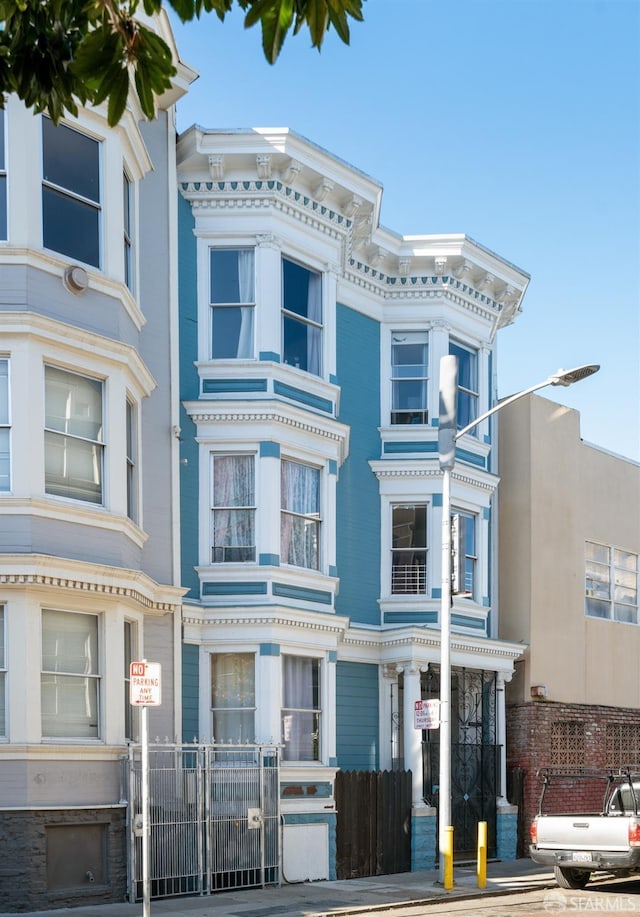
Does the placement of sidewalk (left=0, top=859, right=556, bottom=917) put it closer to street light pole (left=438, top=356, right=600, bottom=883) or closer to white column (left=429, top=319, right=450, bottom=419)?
street light pole (left=438, top=356, right=600, bottom=883)

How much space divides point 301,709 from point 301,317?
6147mm

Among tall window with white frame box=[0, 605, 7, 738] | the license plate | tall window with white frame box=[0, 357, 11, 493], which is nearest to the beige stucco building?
the license plate

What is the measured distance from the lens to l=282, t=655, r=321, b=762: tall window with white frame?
1897cm

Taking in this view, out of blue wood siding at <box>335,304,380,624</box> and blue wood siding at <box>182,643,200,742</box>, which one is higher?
blue wood siding at <box>335,304,380,624</box>

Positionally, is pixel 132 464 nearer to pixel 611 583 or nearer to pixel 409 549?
pixel 409 549

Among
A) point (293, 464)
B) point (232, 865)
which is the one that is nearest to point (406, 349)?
point (293, 464)

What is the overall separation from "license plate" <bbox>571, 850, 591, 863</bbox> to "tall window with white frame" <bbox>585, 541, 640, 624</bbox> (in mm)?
9452

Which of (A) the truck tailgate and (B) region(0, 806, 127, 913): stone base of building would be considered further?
(A) the truck tailgate

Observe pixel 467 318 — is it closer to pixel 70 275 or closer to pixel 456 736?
pixel 456 736

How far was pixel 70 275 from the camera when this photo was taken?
15.6 metres

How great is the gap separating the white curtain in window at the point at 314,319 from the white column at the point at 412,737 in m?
5.30

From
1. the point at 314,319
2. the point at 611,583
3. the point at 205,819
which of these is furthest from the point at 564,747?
the point at 205,819

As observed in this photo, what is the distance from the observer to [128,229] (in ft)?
58.1

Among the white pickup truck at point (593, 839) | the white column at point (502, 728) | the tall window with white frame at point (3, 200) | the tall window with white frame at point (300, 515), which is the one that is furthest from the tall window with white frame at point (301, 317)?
the white pickup truck at point (593, 839)
